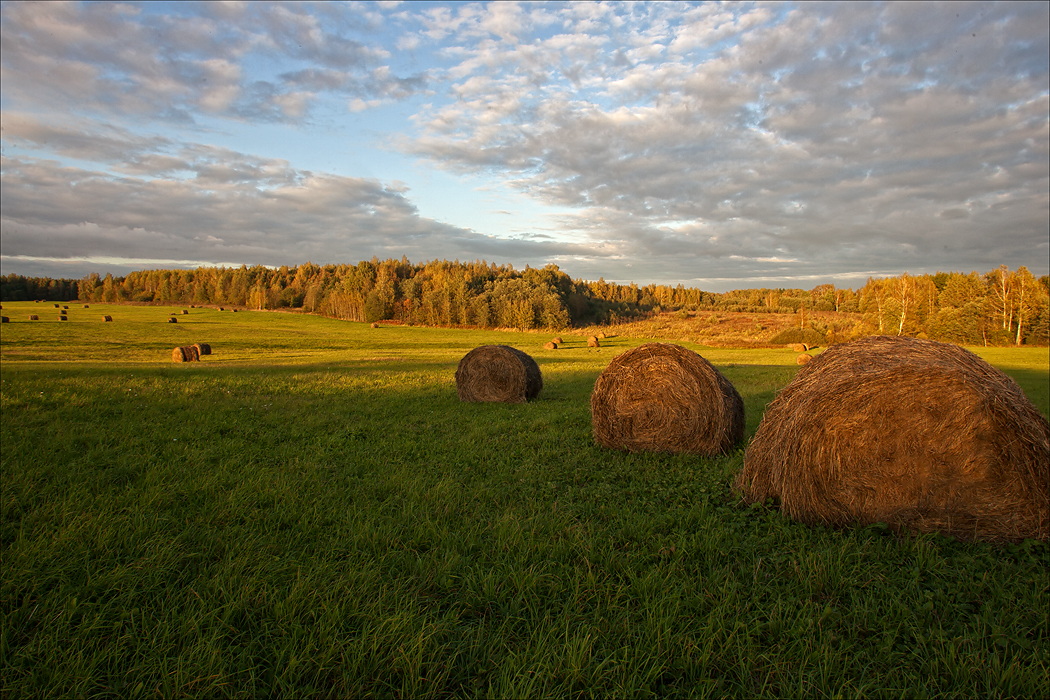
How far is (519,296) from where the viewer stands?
82.9 meters

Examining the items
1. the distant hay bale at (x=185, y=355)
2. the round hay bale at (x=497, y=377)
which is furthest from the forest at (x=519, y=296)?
the distant hay bale at (x=185, y=355)

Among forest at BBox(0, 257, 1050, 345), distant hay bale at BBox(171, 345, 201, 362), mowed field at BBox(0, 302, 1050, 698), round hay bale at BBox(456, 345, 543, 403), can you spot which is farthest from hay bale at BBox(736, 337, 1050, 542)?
forest at BBox(0, 257, 1050, 345)

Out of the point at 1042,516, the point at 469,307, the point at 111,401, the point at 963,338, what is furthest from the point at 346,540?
the point at 469,307

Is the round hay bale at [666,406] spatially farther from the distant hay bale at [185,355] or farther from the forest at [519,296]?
the forest at [519,296]

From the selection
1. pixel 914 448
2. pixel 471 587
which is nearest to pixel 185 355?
pixel 471 587

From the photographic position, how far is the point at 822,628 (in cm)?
340

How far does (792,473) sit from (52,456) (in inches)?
403

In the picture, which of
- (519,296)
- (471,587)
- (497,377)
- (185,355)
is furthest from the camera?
(519,296)

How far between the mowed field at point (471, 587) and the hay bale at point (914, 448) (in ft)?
0.96

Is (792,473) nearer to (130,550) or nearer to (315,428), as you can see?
(130,550)

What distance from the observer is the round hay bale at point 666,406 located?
28.1ft

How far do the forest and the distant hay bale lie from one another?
4500 cm

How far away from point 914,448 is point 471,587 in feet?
15.2

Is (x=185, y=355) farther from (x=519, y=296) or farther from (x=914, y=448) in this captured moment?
(x=519, y=296)
